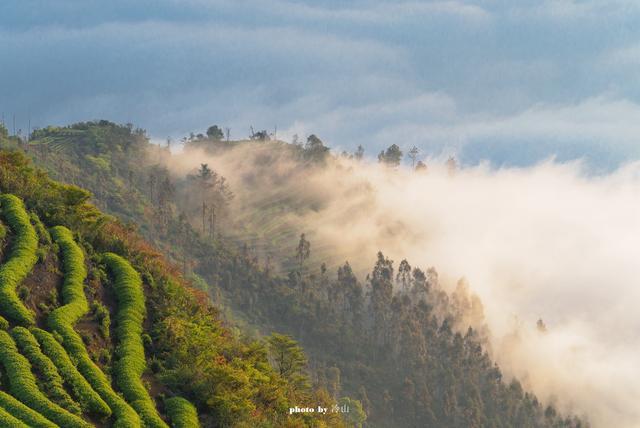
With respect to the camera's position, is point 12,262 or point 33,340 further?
point 12,262

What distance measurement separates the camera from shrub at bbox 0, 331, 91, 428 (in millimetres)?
55469

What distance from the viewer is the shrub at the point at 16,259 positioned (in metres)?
64.9

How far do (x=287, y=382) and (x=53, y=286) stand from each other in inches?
925

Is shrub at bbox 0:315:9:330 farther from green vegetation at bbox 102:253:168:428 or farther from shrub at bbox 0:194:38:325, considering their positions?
green vegetation at bbox 102:253:168:428

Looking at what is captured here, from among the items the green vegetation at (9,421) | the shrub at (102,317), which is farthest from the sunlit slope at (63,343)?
the shrub at (102,317)

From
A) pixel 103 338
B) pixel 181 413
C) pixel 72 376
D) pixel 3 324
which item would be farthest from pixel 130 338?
pixel 3 324

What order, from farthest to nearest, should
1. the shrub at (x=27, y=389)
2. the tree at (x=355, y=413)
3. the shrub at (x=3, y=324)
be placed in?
the tree at (x=355, y=413) < the shrub at (x=3, y=324) < the shrub at (x=27, y=389)

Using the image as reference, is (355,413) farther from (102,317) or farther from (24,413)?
(24,413)

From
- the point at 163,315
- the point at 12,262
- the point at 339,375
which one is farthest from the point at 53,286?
the point at 339,375

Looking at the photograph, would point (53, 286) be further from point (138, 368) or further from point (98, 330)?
point (138, 368)

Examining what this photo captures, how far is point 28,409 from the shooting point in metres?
54.6

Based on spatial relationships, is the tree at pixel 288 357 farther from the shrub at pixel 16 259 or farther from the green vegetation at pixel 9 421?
the green vegetation at pixel 9 421

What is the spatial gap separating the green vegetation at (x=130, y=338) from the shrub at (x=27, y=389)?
22.3 ft

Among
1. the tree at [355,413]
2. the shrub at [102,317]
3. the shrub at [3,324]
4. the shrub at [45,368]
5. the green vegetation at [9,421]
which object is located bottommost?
the green vegetation at [9,421]
